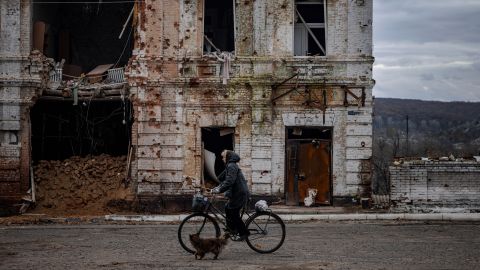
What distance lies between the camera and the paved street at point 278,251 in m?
12.3

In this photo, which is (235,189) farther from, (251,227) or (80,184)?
(80,184)

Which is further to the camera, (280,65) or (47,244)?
(280,65)

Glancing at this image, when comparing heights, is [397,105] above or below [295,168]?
above

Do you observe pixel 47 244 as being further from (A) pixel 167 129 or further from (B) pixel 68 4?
(B) pixel 68 4

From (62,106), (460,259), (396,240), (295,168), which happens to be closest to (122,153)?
(62,106)

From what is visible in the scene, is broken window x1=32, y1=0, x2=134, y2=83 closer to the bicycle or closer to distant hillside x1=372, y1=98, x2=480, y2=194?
the bicycle

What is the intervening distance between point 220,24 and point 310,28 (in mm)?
3167

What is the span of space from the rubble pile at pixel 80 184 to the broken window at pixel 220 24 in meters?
5.19

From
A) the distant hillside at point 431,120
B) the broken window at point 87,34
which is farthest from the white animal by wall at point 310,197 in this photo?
the distant hillside at point 431,120

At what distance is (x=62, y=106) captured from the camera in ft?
82.9

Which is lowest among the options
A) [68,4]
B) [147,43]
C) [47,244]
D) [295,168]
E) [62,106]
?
[47,244]

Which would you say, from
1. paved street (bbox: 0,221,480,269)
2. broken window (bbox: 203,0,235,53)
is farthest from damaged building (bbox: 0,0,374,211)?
paved street (bbox: 0,221,480,269)

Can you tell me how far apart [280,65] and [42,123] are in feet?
29.0

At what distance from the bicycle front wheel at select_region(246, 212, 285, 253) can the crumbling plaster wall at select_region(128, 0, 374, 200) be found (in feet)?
30.4
